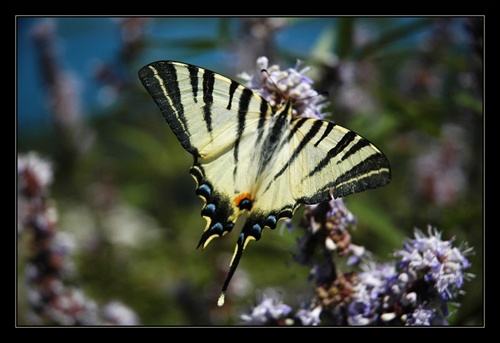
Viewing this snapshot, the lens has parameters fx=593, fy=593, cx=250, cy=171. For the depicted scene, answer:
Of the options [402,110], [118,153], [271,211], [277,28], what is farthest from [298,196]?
[118,153]

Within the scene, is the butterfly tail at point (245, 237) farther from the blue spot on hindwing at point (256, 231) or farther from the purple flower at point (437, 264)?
the purple flower at point (437, 264)

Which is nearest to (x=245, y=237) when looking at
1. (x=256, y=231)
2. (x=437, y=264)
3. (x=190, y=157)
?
(x=256, y=231)

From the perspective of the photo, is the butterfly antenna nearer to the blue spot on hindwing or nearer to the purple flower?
the blue spot on hindwing

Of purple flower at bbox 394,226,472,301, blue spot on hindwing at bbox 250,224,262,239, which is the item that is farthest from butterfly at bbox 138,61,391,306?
purple flower at bbox 394,226,472,301

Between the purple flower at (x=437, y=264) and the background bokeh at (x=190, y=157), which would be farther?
the background bokeh at (x=190, y=157)

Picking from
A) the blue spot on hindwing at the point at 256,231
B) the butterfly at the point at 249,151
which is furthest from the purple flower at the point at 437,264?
Result: the blue spot on hindwing at the point at 256,231

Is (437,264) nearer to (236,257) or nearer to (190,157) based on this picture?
(236,257)
